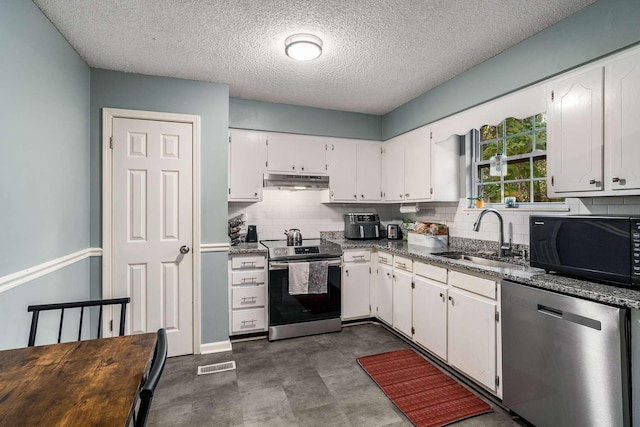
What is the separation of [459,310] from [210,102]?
2791 millimetres

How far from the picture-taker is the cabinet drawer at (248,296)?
10.5 feet

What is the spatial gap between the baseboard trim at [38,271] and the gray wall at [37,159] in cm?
3

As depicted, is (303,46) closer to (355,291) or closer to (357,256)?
(357,256)

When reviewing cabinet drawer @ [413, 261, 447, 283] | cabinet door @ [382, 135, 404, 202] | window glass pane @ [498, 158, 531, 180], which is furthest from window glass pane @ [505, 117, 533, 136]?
cabinet drawer @ [413, 261, 447, 283]

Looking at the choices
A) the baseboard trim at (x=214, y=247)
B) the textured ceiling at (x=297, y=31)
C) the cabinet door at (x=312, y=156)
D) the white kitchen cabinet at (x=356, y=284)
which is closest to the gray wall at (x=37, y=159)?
the textured ceiling at (x=297, y=31)

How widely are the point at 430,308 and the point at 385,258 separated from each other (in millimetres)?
808

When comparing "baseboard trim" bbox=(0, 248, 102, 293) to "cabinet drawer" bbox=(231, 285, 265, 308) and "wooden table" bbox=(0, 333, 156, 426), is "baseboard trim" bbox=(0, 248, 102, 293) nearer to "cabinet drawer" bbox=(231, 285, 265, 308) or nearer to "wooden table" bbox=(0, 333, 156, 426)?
"wooden table" bbox=(0, 333, 156, 426)

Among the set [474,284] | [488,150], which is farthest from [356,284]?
[488,150]

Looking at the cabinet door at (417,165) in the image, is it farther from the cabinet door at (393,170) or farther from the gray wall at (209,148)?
the gray wall at (209,148)

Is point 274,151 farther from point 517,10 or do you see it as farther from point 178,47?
point 517,10

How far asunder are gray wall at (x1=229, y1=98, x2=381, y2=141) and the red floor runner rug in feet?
8.36

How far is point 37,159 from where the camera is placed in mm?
1855

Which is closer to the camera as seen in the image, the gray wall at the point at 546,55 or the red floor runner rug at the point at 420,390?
the gray wall at the point at 546,55

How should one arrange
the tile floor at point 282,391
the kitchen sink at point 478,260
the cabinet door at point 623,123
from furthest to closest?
the kitchen sink at point 478,260, the tile floor at point 282,391, the cabinet door at point 623,123
